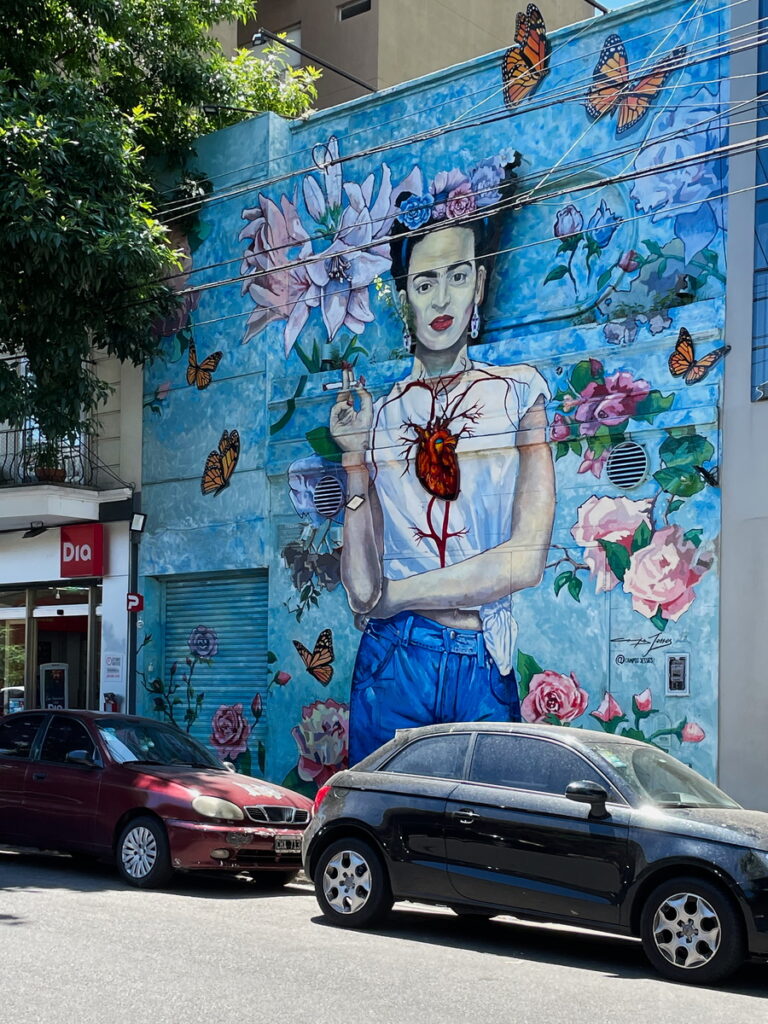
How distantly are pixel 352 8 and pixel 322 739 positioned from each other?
1675 centimetres

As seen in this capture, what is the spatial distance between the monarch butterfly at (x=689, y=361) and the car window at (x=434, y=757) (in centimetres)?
612

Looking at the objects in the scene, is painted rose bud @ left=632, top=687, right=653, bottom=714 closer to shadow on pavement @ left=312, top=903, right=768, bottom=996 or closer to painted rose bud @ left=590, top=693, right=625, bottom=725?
painted rose bud @ left=590, top=693, right=625, bottom=725

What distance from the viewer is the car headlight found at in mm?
11703

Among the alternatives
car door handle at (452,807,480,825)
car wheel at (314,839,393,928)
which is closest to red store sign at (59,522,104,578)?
car wheel at (314,839,393,928)

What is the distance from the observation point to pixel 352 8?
27406mm

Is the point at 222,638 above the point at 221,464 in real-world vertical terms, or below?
below

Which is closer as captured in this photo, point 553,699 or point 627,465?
point 627,465

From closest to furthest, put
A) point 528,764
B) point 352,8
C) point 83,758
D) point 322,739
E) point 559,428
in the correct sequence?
point 528,764 < point 83,758 < point 559,428 < point 322,739 < point 352,8

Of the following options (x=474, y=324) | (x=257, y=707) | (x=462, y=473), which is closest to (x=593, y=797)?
(x=462, y=473)

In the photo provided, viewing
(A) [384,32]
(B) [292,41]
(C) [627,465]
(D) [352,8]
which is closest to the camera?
(C) [627,465]

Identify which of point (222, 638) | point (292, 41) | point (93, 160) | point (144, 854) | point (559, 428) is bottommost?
point (144, 854)

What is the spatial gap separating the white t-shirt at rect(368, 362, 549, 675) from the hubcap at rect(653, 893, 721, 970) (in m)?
7.27

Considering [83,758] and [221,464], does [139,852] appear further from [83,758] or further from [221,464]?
[221,464]

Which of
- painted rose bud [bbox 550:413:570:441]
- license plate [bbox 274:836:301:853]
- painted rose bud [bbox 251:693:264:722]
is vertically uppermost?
painted rose bud [bbox 550:413:570:441]
